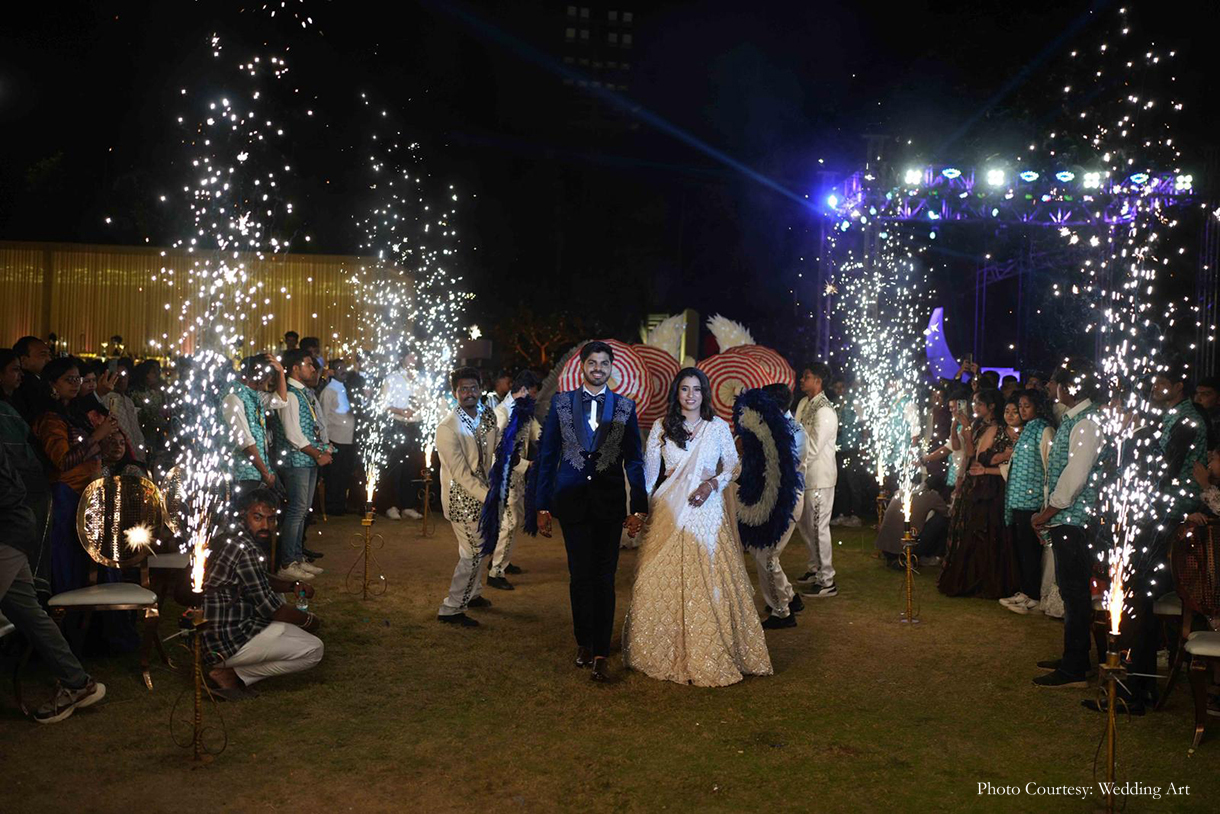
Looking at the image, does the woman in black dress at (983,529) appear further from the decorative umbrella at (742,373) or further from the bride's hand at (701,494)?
the bride's hand at (701,494)

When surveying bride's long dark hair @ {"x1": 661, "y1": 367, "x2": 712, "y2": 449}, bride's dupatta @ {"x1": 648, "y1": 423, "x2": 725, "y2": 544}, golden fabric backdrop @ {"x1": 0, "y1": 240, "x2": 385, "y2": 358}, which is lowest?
bride's dupatta @ {"x1": 648, "y1": 423, "x2": 725, "y2": 544}

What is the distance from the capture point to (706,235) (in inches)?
916

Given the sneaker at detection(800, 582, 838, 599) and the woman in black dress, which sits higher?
the woman in black dress

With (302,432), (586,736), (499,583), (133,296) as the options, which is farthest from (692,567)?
(133,296)

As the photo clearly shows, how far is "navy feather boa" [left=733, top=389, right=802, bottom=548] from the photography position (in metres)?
6.88

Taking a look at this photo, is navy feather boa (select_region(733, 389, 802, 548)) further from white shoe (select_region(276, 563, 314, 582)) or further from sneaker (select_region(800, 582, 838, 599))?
white shoe (select_region(276, 563, 314, 582))

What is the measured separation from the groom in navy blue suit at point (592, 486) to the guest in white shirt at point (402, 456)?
21.4 feet

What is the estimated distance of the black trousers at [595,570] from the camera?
5855 mm

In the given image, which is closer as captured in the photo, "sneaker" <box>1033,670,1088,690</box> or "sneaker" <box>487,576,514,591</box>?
"sneaker" <box>1033,670,1088,690</box>

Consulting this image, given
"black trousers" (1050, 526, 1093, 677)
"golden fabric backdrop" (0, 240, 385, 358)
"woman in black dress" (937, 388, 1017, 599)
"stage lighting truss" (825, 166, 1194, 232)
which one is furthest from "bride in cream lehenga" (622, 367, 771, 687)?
"golden fabric backdrop" (0, 240, 385, 358)

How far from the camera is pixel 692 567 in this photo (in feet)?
19.0

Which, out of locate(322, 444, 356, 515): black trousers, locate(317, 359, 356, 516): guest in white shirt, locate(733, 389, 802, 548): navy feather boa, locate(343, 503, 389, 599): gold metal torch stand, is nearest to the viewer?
locate(733, 389, 802, 548): navy feather boa

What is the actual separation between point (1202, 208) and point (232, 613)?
553 inches

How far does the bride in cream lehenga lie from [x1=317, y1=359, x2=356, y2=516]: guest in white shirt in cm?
680
